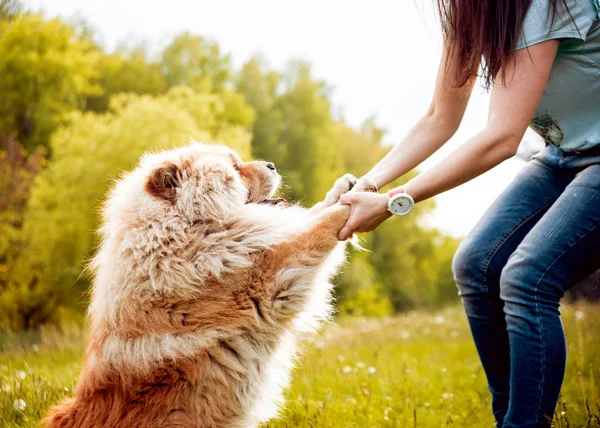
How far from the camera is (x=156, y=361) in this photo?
2385 mm

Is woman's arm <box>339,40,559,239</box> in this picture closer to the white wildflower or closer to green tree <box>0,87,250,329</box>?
the white wildflower

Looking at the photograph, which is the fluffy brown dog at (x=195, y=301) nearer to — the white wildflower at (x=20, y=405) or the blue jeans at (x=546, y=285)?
the blue jeans at (x=546, y=285)

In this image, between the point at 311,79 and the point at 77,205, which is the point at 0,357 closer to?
the point at 77,205

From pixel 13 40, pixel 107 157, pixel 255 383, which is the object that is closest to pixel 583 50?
pixel 255 383

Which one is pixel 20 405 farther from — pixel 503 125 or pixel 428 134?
pixel 503 125

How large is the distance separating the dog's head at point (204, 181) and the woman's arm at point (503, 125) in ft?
3.03

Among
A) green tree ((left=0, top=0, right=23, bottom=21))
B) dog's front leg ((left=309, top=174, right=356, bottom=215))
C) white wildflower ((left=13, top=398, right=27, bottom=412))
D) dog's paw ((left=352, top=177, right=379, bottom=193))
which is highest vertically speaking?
green tree ((left=0, top=0, right=23, bottom=21))

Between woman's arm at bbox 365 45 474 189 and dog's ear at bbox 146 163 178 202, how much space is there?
1002 millimetres

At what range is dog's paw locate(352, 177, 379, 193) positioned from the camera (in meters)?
2.82

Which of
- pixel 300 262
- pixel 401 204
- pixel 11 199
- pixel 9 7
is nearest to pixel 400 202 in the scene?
pixel 401 204

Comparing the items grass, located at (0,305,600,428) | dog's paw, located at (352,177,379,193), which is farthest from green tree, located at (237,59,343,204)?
dog's paw, located at (352,177,379,193)

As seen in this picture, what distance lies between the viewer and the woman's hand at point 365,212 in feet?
8.39

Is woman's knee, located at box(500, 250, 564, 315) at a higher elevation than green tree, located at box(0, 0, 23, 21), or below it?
below

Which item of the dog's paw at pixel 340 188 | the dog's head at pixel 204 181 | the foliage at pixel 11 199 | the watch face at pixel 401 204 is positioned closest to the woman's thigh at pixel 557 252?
the watch face at pixel 401 204
